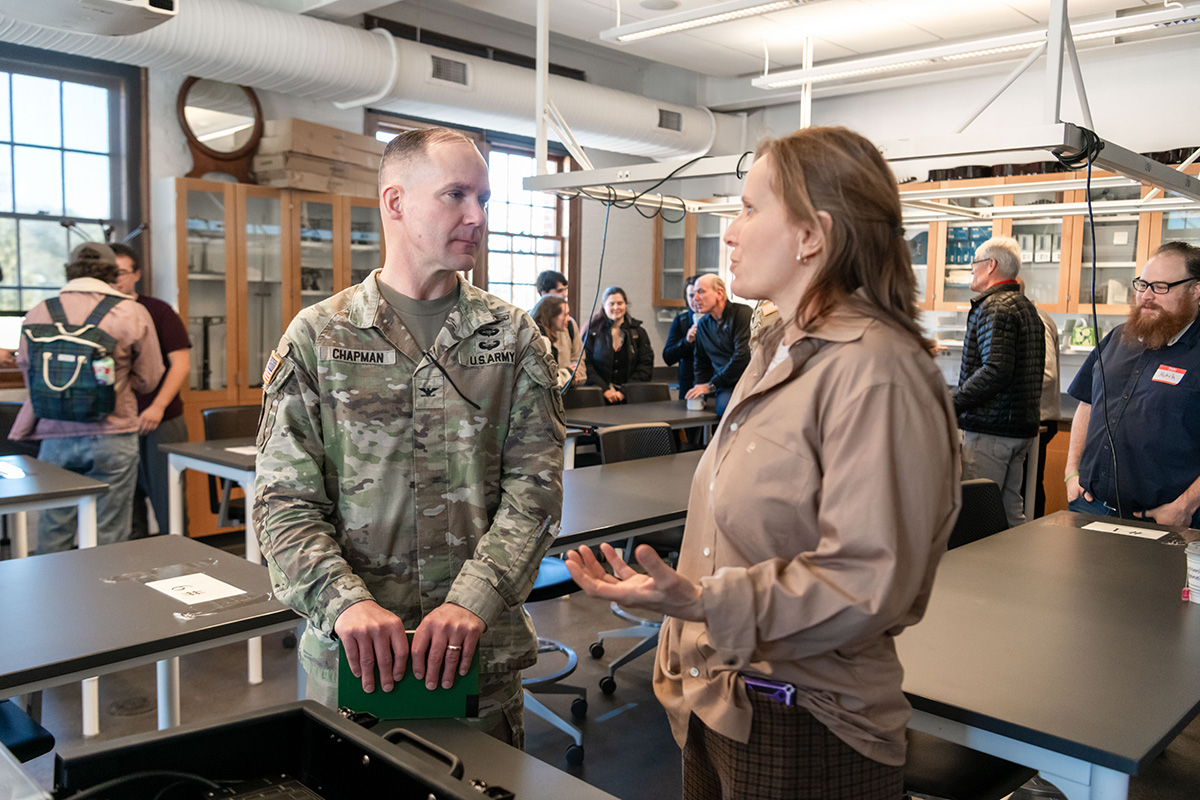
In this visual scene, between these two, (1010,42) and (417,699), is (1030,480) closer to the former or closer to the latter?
(1010,42)

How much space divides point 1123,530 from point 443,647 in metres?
2.40

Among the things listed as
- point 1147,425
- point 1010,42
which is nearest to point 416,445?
point 1147,425

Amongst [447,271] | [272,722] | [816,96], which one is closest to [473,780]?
[272,722]

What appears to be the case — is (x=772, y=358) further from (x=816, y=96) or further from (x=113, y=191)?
(x=816, y=96)

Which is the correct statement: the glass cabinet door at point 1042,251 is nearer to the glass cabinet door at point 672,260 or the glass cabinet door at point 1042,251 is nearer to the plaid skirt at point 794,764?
the glass cabinet door at point 672,260

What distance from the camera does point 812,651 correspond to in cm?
111

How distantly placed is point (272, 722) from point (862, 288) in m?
0.86

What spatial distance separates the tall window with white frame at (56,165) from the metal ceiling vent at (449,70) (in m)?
1.77

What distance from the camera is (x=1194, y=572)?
2047 millimetres

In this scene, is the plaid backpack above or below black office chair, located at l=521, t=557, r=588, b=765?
above

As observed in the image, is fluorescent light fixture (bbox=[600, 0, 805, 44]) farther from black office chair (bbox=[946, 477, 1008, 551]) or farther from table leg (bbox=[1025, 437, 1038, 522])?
table leg (bbox=[1025, 437, 1038, 522])

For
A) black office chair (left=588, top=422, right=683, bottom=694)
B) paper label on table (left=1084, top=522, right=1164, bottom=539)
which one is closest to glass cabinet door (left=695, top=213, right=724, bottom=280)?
black office chair (left=588, top=422, right=683, bottom=694)

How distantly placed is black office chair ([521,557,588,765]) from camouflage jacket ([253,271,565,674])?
4.52 ft

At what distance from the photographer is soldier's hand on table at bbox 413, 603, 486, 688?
1.23m
